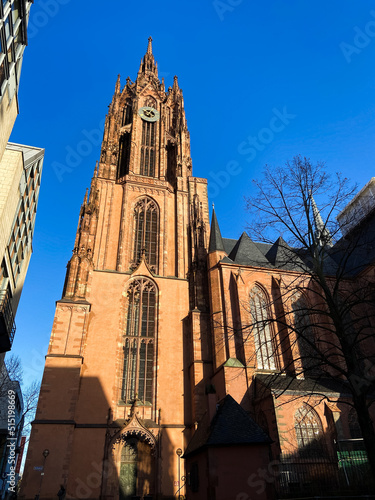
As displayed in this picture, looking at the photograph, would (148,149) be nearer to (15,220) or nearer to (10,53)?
(15,220)

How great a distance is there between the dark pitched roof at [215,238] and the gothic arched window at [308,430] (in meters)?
10.9

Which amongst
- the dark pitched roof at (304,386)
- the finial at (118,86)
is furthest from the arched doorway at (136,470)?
the finial at (118,86)

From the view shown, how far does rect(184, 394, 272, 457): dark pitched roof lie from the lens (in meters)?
12.1

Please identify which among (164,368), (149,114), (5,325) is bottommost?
(5,325)

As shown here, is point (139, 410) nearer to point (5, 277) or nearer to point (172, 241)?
point (5, 277)

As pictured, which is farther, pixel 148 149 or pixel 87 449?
pixel 148 149

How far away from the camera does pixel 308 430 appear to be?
1709 cm

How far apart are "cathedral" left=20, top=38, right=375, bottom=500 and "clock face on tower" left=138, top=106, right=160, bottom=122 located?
532 cm

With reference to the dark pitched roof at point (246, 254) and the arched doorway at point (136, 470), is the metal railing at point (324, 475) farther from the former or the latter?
the dark pitched roof at point (246, 254)

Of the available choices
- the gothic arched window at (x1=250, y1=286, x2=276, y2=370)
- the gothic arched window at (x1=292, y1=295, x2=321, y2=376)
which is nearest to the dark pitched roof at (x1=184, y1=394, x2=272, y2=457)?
the gothic arched window at (x1=292, y1=295, x2=321, y2=376)

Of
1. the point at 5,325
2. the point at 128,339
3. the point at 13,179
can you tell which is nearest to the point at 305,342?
the point at 128,339

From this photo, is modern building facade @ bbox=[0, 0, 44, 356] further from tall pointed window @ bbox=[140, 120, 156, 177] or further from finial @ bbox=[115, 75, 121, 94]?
finial @ bbox=[115, 75, 121, 94]

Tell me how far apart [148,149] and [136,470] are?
77.2ft

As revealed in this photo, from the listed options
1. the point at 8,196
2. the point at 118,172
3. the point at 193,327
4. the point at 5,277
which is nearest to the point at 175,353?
the point at 193,327
